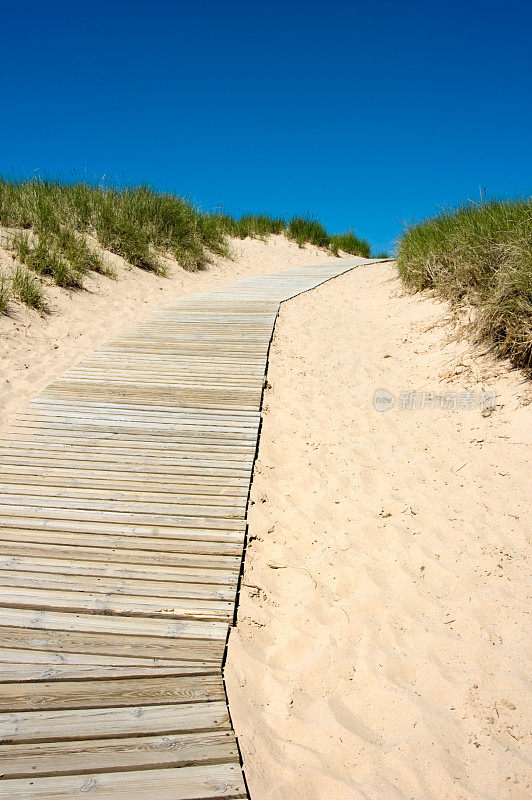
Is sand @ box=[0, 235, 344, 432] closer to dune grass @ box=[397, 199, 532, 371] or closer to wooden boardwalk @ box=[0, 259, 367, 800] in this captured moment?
wooden boardwalk @ box=[0, 259, 367, 800]

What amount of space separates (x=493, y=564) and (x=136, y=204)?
820 centimetres

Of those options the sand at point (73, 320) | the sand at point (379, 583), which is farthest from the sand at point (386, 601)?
the sand at point (73, 320)

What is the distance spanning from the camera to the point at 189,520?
2.66m

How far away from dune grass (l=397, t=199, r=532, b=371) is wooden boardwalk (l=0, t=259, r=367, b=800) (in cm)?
214

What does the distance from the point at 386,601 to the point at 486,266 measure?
4.08 m

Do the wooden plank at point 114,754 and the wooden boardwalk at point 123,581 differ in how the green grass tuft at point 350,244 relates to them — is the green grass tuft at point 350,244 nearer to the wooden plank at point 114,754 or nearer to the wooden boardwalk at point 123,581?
the wooden boardwalk at point 123,581

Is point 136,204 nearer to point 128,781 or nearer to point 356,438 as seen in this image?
point 356,438

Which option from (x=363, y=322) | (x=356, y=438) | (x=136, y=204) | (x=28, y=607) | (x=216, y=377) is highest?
(x=136, y=204)

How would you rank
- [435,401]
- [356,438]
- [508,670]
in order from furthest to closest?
[435,401] → [356,438] → [508,670]

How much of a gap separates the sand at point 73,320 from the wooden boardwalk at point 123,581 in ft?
1.22

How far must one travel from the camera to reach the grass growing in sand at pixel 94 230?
20.5ft

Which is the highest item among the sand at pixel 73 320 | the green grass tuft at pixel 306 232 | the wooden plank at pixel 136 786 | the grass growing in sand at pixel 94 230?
the green grass tuft at pixel 306 232

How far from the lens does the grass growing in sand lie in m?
6.26

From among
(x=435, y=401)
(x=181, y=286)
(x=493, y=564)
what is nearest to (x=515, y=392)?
(x=435, y=401)
